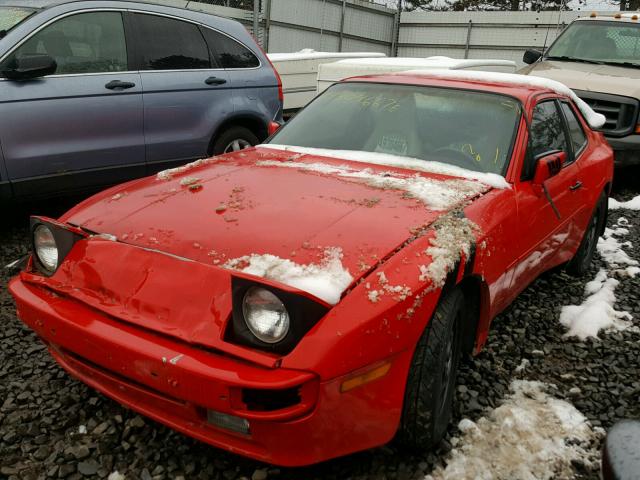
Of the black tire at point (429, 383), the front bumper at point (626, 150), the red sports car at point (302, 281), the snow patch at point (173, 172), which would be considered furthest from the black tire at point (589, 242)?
the snow patch at point (173, 172)

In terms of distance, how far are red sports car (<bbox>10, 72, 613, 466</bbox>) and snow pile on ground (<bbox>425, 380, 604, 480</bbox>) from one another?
16 cm

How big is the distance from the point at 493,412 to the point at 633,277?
247 cm

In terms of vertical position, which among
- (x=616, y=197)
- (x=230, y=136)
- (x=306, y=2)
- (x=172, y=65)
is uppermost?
(x=306, y=2)

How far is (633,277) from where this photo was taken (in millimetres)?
4297

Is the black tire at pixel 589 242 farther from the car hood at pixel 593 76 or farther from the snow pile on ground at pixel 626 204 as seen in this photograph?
the car hood at pixel 593 76

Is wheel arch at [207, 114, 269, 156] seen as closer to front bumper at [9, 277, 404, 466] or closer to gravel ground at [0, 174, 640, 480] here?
gravel ground at [0, 174, 640, 480]

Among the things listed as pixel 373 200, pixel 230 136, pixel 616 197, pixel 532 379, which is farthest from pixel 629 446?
pixel 616 197

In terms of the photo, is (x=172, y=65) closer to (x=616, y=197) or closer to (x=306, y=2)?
(x=616, y=197)

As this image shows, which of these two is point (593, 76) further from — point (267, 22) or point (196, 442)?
point (196, 442)

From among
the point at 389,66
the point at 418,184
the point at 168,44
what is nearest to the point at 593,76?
the point at 389,66

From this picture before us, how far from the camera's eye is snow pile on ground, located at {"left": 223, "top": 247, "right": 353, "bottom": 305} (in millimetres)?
1776

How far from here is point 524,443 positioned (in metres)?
2.31

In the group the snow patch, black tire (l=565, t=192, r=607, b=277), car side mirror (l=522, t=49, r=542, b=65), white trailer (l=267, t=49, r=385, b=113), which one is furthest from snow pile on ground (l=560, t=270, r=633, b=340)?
white trailer (l=267, t=49, r=385, b=113)

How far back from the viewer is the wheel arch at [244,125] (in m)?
5.18
